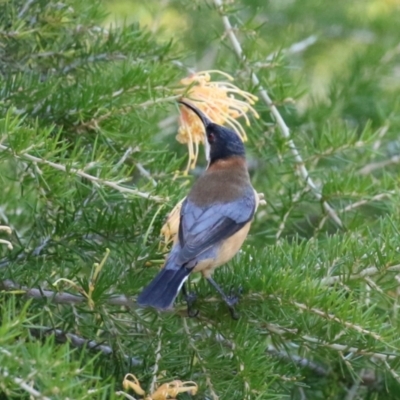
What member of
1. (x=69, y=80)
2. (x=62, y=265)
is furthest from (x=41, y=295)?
(x=69, y=80)

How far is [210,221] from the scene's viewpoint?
11.1 ft

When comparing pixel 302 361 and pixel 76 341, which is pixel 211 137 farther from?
pixel 76 341

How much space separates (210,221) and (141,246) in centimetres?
82

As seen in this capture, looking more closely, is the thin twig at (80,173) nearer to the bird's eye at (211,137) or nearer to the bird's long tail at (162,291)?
the bird's long tail at (162,291)

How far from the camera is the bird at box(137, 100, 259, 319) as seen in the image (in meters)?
2.56

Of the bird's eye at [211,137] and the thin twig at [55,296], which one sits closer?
the thin twig at [55,296]

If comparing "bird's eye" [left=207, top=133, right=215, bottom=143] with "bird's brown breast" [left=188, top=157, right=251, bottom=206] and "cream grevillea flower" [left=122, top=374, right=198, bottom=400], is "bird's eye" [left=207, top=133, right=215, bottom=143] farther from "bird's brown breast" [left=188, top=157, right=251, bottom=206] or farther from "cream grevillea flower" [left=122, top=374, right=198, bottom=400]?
"cream grevillea flower" [left=122, top=374, right=198, bottom=400]

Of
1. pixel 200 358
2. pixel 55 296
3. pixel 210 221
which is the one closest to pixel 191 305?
pixel 200 358

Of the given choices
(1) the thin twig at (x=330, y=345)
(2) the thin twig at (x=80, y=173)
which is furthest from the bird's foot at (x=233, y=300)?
(2) the thin twig at (x=80, y=173)

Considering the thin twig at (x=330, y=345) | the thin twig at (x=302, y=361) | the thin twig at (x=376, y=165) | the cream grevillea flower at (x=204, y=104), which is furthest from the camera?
the thin twig at (x=376, y=165)

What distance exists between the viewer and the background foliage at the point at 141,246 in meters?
2.31

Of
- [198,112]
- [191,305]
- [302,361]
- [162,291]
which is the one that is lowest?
[302,361]

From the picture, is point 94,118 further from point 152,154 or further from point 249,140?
point 249,140

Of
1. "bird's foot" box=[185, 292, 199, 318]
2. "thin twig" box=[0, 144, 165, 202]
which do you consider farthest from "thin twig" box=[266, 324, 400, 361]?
"thin twig" box=[0, 144, 165, 202]
